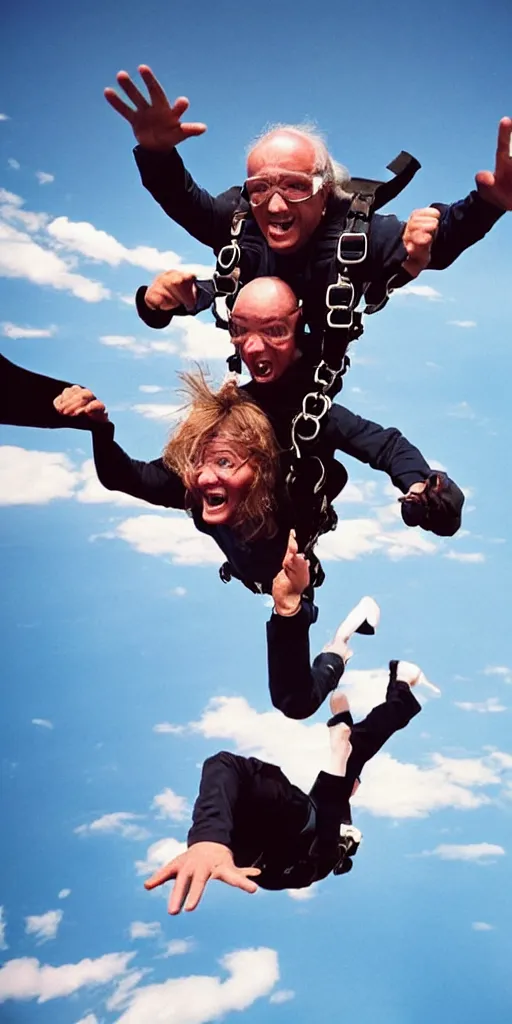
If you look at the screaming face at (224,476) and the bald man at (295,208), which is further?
the screaming face at (224,476)

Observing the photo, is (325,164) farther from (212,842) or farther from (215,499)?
(212,842)

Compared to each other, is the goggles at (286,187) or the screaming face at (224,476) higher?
the goggles at (286,187)

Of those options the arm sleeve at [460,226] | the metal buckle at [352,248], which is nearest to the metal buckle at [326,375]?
the metal buckle at [352,248]

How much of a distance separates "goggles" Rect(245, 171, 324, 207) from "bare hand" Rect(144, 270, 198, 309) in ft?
0.93

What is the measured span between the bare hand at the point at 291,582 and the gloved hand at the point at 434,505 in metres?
0.33

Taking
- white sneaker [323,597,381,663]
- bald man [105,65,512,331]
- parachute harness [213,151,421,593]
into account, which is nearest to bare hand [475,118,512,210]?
bald man [105,65,512,331]

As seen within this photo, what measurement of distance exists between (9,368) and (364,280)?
1.11 m

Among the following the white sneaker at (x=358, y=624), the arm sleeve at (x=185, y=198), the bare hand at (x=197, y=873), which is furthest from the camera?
the white sneaker at (x=358, y=624)

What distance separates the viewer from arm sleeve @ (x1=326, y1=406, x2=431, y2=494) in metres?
3.62

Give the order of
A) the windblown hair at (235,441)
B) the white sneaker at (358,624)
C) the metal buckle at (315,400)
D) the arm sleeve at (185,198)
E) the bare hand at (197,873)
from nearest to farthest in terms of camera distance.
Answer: the bare hand at (197,873)
the metal buckle at (315,400)
the arm sleeve at (185,198)
the windblown hair at (235,441)
the white sneaker at (358,624)

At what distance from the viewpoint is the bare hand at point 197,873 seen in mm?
3402

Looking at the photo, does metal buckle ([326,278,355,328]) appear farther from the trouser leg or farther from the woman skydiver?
the trouser leg

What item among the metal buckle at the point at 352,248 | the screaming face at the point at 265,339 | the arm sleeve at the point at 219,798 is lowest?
the arm sleeve at the point at 219,798

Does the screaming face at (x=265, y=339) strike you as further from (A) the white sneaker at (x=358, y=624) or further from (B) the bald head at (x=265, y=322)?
(A) the white sneaker at (x=358, y=624)
